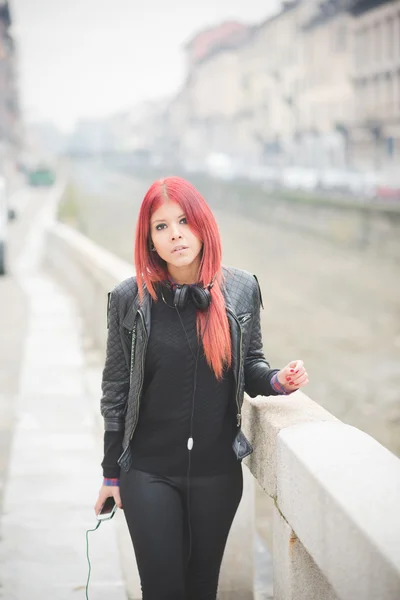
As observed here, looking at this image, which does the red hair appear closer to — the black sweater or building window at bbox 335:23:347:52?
the black sweater

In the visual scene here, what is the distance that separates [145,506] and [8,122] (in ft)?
263

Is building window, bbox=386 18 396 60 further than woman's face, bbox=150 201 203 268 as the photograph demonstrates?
Yes

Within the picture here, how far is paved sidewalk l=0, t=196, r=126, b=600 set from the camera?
3.41m

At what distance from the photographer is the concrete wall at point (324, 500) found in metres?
1.64

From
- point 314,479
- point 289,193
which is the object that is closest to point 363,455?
point 314,479

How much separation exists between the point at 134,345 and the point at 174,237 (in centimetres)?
32

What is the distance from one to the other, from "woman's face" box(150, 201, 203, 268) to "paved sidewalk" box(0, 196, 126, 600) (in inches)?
61.2

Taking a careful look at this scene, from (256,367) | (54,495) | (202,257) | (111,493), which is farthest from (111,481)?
(54,495)

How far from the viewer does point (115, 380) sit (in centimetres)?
248

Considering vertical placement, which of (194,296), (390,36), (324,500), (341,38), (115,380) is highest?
(341,38)

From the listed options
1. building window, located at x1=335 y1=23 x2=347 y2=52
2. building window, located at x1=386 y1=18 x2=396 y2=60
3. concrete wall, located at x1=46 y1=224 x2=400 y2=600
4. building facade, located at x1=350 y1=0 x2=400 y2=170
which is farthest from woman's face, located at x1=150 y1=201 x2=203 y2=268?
building window, located at x1=335 y1=23 x2=347 y2=52

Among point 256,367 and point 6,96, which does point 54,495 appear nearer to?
point 256,367

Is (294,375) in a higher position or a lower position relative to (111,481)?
higher

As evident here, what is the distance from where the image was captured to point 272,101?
73250 mm
